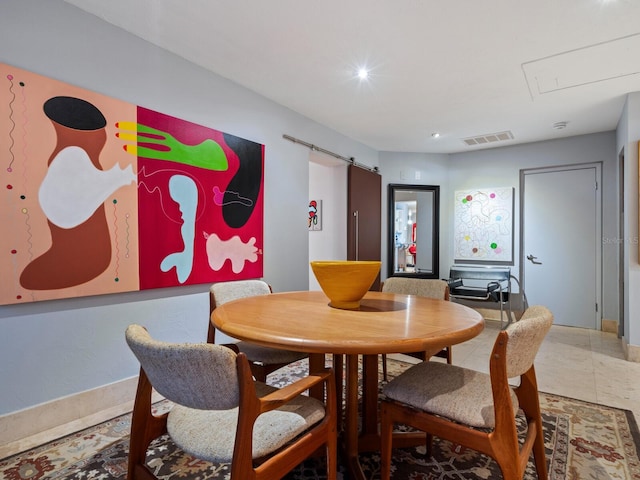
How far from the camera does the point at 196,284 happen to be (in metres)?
2.52

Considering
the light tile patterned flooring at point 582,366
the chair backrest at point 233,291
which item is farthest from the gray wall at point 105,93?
the light tile patterned flooring at point 582,366

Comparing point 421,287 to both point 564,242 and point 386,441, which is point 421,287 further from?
point 564,242

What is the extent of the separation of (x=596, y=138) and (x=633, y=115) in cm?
126

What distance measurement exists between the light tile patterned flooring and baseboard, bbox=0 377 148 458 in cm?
262

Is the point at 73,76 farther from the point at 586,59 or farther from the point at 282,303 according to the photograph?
the point at 586,59

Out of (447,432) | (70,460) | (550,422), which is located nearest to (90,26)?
(70,460)

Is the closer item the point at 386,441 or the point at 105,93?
the point at 386,441

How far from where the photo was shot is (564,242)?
4.28m

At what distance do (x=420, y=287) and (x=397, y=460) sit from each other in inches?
39.7

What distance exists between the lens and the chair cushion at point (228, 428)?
3.04 ft

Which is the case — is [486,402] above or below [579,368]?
above

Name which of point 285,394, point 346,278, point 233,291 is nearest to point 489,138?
point 346,278

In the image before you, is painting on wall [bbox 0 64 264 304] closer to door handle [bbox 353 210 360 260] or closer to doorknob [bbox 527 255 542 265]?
door handle [bbox 353 210 360 260]

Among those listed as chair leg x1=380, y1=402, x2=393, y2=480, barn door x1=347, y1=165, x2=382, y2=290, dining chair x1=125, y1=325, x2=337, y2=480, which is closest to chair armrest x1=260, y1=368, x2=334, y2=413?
dining chair x1=125, y1=325, x2=337, y2=480
